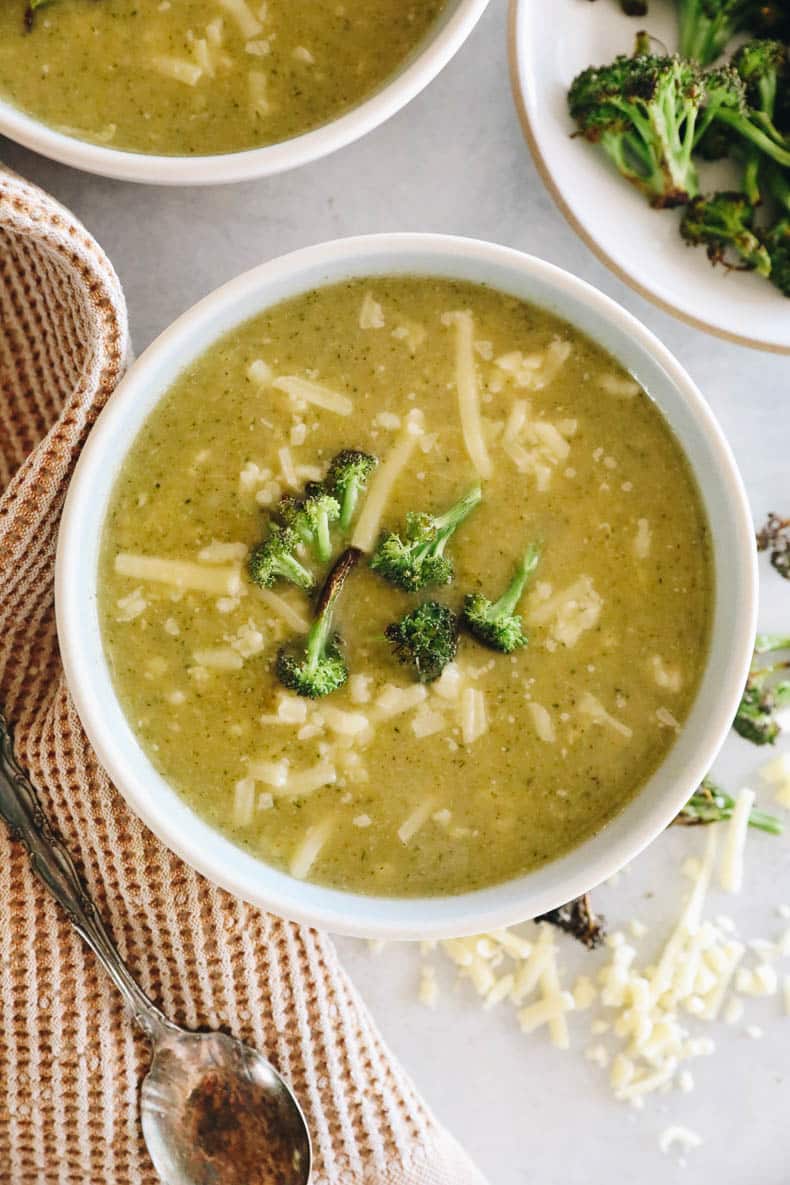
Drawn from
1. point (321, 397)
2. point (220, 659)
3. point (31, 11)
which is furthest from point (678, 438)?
point (31, 11)

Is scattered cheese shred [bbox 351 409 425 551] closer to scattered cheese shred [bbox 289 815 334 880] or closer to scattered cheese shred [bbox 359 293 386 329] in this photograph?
scattered cheese shred [bbox 359 293 386 329]

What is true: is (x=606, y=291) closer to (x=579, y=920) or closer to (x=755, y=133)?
(x=755, y=133)

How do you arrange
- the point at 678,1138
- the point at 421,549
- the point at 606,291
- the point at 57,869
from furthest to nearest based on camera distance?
the point at 678,1138
the point at 606,291
the point at 57,869
the point at 421,549

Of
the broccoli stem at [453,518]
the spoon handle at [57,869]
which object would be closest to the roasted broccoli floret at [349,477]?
the broccoli stem at [453,518]

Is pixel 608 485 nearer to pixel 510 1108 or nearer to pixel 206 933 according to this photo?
pixel 206 933

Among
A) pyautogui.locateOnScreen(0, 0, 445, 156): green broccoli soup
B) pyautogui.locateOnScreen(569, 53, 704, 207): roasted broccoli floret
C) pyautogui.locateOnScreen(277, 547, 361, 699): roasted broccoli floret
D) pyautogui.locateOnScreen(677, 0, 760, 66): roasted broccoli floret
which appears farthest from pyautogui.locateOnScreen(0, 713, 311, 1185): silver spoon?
pyautogui.locateOnScreen(677, 0, 760, 66): roasted broccoli floret

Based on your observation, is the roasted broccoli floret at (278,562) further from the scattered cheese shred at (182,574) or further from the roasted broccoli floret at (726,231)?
the roasted broccoli floret at (726,231)
